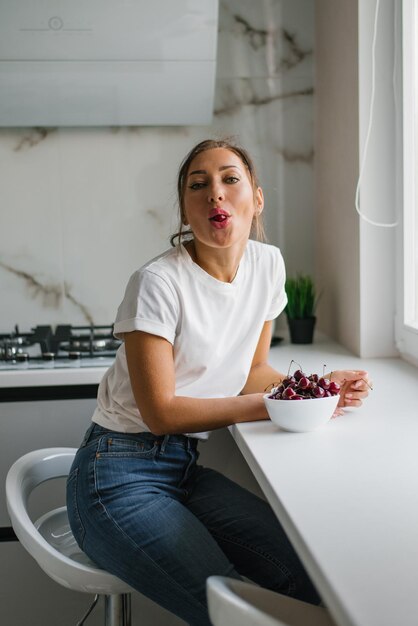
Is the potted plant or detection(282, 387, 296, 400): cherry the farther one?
the potted plant

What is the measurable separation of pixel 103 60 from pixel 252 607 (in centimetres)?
177

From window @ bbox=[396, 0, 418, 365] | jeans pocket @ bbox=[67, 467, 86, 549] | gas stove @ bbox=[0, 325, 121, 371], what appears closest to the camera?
jeans pocket @ bbox=[67, 467, 86, 549]

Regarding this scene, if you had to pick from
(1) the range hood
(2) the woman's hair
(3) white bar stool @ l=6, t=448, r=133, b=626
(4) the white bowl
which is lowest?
(3) white bar stool @ l=6, t=448, r=133, b=626

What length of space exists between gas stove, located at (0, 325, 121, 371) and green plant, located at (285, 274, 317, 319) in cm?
51

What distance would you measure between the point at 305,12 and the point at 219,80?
334 millimetres

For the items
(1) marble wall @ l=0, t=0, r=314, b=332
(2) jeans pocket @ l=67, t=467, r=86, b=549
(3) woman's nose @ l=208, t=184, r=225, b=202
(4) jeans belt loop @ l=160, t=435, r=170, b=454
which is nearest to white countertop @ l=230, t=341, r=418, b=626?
(4) jeans belt loop @ l=160, t=435, r=170, b=454

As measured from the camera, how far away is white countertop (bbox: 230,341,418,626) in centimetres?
81

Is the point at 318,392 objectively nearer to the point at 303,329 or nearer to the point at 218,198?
the point at 218,198

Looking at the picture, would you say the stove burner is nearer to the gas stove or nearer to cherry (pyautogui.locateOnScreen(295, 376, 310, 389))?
the gas stove

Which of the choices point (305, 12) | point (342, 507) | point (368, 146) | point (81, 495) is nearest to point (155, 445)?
point (81, 495)

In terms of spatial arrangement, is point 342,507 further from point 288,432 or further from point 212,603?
point 288,432

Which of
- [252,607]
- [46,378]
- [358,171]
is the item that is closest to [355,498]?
[252,607]

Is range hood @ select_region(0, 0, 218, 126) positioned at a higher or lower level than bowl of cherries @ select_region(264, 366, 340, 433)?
higher

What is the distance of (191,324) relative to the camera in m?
1.49
